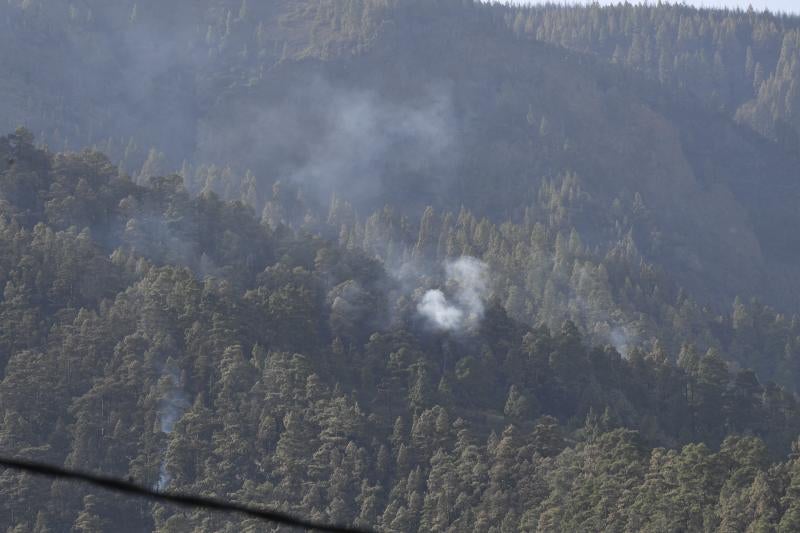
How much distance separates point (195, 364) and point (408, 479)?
15075 mm

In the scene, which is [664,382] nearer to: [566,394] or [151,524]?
[566,394]

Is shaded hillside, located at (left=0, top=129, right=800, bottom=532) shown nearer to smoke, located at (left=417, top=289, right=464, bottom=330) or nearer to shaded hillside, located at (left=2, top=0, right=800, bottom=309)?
smoke, located at (left=417, top=289, right=464, bottom=330)

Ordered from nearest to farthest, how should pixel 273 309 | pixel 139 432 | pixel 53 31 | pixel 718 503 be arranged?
pixel 718 503, pixel 139 432, pixel 273 309, pixel 53 31

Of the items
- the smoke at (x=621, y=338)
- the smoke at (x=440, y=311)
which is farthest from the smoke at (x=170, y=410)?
the smoke at (x=621, y=338)

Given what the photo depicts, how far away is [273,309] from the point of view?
305ft

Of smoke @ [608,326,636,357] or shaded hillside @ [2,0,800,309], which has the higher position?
shaded hillside @ [2,0,800,309]

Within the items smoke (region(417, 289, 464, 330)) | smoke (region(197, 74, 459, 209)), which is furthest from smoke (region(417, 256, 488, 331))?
smoke (region(197, 74, 459, 209))

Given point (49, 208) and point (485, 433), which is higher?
point (49, 208)

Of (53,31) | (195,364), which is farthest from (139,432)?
(53,31)

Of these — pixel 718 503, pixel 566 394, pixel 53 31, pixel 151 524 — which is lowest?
pixel 151 524

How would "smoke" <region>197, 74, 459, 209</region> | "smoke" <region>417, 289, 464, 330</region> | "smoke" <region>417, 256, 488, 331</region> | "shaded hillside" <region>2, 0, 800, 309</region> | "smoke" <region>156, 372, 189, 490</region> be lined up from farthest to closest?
"smoke" <region>197, 74, 459, 209</region> < "shaded hillside" <region>2, 0, 800, 309</region> < "smoke" <region>417, 256, 488, 331</region> < "smoke" <region>417, 289, 464, 330</region> < "smoke" <region>156, 372, 189, 490</region>

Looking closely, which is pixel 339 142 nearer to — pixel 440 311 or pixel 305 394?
pixel 440 311

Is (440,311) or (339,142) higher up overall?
(339,142)

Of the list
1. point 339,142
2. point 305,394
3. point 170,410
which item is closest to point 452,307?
point 305,394
